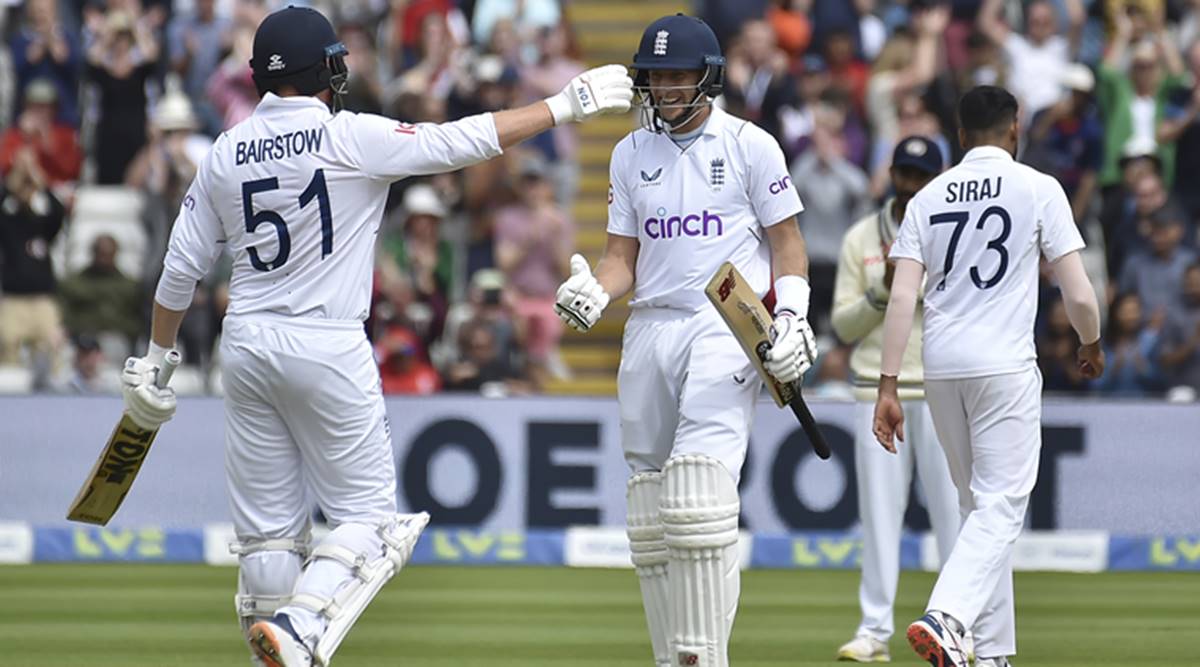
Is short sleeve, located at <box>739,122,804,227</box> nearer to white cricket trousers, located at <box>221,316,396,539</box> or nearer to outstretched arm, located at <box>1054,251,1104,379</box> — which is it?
outstretched arm, located at <box>1054,251,1104,379</box>

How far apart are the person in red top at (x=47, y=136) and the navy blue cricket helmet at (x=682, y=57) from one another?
32.7ft

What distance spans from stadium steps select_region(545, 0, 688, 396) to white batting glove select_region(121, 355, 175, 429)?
764cm

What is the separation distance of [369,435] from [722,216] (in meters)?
1.23

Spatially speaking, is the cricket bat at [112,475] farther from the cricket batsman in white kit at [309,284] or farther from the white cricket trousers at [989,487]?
the white cricket trousers at [989,487]

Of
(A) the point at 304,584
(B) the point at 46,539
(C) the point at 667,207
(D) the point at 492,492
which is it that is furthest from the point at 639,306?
A: (B) the point at 46,539

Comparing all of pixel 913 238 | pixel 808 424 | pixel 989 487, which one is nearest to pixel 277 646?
pixel 808 424

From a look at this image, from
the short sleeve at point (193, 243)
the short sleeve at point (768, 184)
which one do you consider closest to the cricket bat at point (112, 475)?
the short sleeve at point (193, 243)

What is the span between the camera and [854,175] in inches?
556

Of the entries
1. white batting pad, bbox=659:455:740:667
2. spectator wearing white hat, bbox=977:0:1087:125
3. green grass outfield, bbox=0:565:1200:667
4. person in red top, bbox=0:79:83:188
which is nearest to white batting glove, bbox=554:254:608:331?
white batting pad, bbox=659:455:740:667

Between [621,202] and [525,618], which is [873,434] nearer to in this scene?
[621,202]

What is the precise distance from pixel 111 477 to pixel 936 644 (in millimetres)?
2631

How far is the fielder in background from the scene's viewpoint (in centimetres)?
819

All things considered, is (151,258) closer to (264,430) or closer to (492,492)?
(492,492)

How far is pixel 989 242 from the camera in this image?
6926mm
